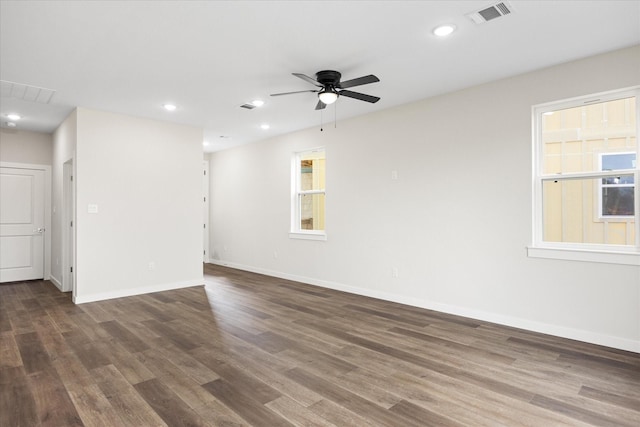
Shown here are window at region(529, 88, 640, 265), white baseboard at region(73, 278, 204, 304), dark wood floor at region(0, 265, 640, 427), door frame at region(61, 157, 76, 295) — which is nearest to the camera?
dark wood floor at region(0, 265, 640, 427)

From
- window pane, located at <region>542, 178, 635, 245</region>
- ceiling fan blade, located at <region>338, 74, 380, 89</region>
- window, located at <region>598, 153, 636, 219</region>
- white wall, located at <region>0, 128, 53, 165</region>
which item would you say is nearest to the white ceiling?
ceiling fan blade, located at <region>338, 74, 380, 89</region>

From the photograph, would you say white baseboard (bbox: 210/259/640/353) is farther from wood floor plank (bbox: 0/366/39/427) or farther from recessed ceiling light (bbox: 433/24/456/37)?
wood floor plank (bbox: 0/366/39/427)

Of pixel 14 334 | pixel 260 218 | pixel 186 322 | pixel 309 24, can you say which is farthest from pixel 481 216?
pixel 14 334

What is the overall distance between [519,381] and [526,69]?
117 inches

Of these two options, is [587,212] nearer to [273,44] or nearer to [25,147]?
[273,44]

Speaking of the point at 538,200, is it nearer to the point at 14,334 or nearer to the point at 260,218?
the point at 260,218

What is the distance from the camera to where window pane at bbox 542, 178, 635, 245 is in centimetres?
332

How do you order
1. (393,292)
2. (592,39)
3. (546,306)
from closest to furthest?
(592,39), (546,306), (393,292)

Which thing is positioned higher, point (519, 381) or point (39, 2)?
point (39, 2)

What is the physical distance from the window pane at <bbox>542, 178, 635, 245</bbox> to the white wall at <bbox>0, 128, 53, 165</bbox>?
316 inches

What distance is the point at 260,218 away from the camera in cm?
716

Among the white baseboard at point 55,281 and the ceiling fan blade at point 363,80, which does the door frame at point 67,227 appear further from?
the ceiling fan blade at point 363,80

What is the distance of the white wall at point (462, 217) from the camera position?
337 centimetres

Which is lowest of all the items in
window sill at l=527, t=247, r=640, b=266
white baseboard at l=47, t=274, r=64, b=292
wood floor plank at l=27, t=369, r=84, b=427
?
wood floor plank at l=27, t=369, r=84, b=427
